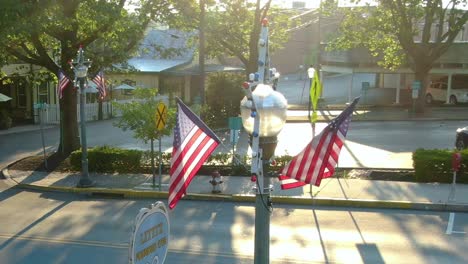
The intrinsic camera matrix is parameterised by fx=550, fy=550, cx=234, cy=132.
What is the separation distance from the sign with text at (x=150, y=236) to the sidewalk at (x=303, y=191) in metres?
9.47

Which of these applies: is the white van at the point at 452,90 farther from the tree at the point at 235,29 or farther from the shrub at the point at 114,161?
the shrub at the point at 114,161

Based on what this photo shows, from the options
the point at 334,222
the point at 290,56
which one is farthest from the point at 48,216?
the point at 290,56

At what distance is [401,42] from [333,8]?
4.46 m

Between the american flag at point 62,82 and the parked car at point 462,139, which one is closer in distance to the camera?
the american flag at point 62,82

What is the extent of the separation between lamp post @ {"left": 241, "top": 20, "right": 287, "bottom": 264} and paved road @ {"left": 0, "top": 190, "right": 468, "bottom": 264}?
4.37m

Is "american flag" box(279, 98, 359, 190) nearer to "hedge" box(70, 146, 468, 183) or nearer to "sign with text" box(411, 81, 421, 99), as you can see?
"hedge" box(70, 146, 468, 183)

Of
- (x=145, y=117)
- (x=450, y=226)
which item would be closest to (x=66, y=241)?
(x=145, y=117)

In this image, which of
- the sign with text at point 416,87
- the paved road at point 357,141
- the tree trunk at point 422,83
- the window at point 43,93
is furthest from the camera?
the window at point 43,93

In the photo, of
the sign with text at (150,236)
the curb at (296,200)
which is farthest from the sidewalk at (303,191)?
the sign with text at (150,236)

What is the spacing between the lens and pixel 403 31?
31266 mm

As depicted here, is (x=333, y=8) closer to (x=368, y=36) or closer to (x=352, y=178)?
(x=368, y=36)

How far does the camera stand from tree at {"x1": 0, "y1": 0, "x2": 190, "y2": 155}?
1653 centimetres

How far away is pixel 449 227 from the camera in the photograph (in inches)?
443

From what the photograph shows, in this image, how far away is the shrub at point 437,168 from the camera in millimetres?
15055
